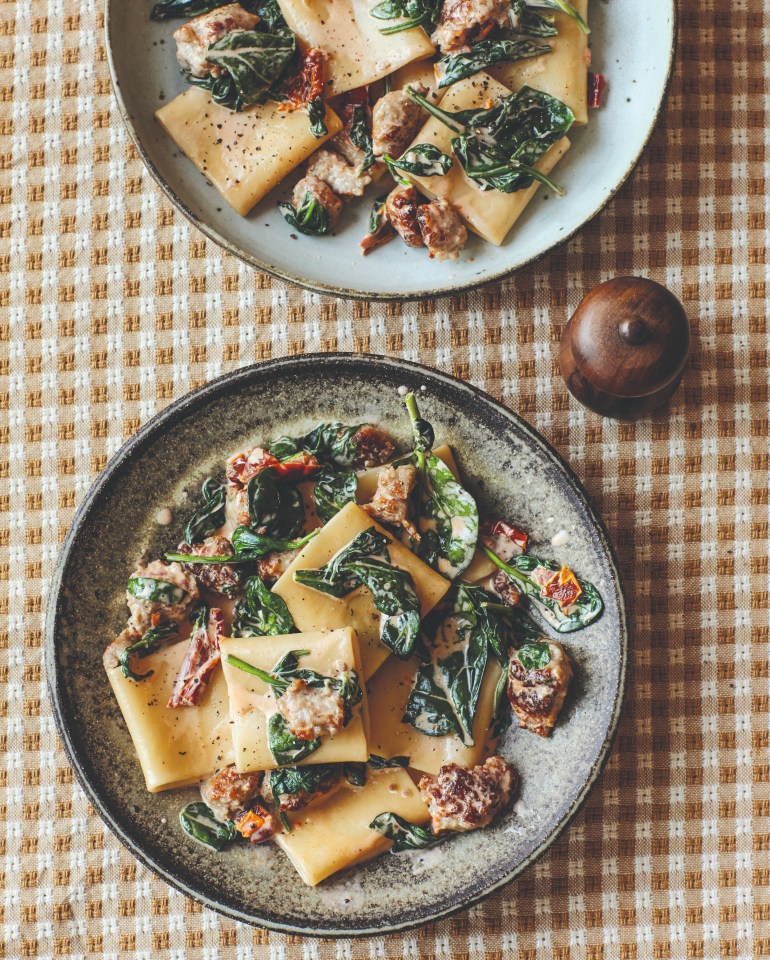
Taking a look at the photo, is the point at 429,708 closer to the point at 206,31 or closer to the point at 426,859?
the point at 426,859

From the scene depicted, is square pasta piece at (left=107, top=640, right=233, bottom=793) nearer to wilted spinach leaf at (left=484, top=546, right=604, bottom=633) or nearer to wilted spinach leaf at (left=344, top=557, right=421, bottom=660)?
wilted spinach leaf at (left=344, top=557, right=421, bottom=660)

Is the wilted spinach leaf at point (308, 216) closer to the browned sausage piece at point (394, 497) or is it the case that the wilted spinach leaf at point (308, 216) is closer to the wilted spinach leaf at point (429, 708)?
the browned sausage piece at point (394, 497)

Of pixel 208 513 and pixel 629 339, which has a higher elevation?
pixel 629 339

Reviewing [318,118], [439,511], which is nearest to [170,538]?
[439,511]

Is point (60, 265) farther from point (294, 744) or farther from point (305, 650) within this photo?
point (294, 744)

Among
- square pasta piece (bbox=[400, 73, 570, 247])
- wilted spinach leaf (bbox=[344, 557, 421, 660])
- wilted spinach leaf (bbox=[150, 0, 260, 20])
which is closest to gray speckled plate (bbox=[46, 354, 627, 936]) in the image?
wilted spinach leaf (bbox=[344, 557, 421, 660])

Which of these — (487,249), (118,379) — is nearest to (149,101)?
(118,379)

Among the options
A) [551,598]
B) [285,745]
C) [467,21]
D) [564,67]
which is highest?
[467,21]
